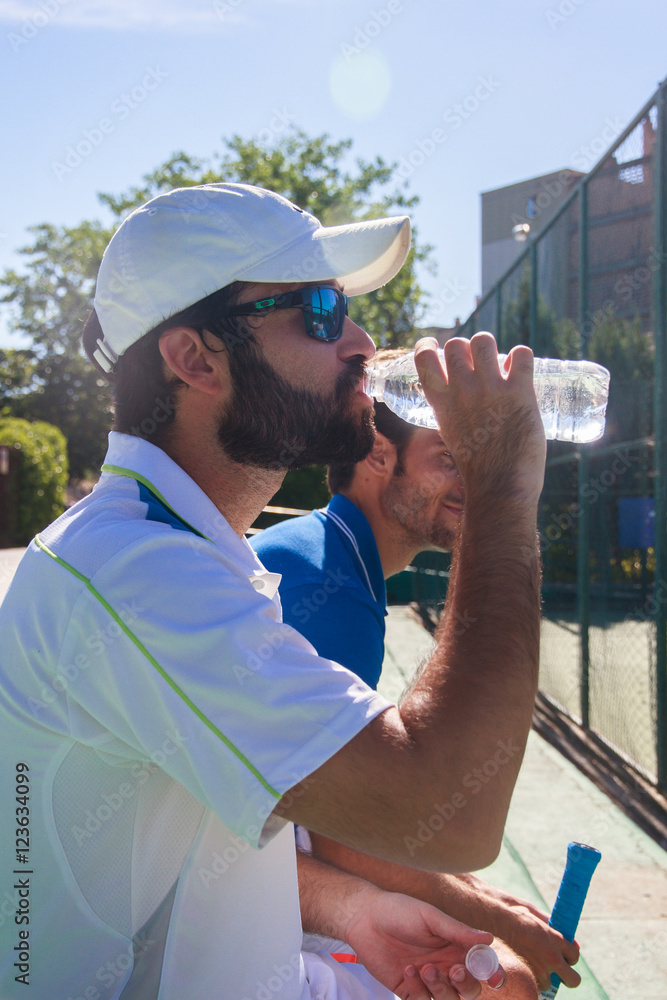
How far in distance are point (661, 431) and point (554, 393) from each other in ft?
4.83

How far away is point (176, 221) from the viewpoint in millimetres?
1606

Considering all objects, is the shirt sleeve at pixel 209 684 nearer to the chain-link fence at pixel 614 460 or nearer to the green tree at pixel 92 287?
the chain-link fence at pixel 614 460

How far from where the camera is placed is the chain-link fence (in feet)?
15.2

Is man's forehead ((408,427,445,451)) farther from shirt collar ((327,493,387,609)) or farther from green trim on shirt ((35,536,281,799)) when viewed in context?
green trim on shirt ((35,536,281,799))

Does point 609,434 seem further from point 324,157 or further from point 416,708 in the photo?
point 324,157

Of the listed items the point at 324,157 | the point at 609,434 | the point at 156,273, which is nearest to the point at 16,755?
the point at 156,273

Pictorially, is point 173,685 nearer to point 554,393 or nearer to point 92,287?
point 554,393

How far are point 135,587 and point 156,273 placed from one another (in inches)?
29.0

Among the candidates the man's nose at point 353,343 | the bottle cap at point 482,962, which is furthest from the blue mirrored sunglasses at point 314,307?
the bottle cap at point 482,962

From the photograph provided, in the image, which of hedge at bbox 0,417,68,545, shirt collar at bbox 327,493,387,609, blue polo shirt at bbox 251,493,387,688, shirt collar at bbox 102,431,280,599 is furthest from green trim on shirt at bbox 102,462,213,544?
hedge at bbox 0,417,68,545

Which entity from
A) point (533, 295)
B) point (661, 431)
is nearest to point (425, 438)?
point (661, 431)

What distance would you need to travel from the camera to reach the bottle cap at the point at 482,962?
1616mm

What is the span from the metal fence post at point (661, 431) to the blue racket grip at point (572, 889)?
2852 millimetres

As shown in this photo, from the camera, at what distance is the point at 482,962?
1630 mm
